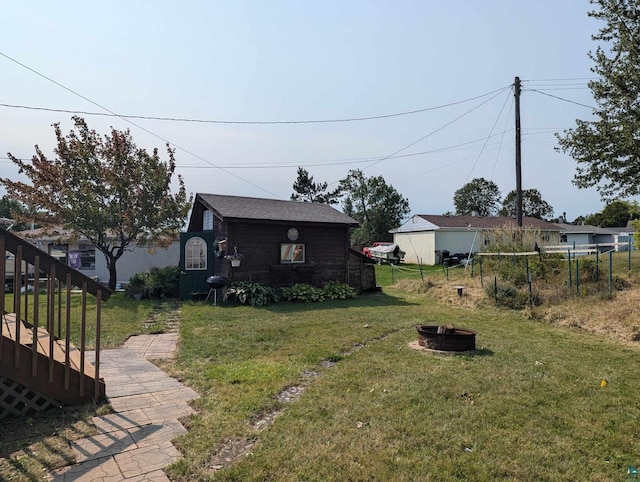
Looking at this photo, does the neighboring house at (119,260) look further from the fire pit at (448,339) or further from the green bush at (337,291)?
the fire pit at (448,339)

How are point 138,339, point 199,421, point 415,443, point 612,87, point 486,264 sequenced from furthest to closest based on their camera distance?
point 486,264, point 612,87, point 138,339, point 199,421, point 415,443

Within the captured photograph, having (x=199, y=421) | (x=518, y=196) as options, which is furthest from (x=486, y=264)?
(x=199, y=421)

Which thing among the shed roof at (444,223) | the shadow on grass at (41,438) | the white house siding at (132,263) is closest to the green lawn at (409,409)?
the shadow on grass at (41,438)

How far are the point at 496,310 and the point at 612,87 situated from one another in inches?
299

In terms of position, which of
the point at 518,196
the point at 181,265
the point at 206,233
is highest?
the point at 518,196

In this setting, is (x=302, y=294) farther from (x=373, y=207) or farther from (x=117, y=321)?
(x=373, y=207)

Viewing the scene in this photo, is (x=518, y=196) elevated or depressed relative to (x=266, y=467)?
elevated

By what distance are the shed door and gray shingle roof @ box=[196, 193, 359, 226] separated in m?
1.07

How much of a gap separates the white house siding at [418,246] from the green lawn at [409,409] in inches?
802

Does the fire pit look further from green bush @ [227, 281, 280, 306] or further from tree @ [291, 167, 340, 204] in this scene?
tree @ [291, 167, 340, 204]

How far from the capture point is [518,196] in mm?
15500

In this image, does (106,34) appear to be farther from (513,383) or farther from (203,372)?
(513,383)

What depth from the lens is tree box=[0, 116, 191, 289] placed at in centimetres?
1327

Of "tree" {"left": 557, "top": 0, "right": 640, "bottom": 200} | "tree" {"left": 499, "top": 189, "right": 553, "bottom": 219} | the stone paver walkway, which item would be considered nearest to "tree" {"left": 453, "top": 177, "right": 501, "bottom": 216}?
"tree" {"left": 499, "top": 189, "right": 553, "bottom": 219}
